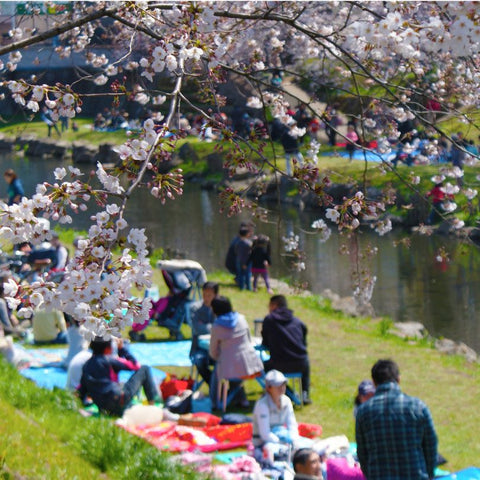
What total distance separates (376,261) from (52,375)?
11376mm

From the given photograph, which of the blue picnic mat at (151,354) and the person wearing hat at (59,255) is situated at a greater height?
the person wearing hat at (59,255)

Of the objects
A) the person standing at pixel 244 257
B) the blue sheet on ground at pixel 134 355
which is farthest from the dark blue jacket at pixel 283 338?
the person standing at pixel 244 257

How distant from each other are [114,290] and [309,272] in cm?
1522

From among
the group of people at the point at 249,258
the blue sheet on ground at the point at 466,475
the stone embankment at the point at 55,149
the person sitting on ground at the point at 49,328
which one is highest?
the stone embankment at the point at 55,149

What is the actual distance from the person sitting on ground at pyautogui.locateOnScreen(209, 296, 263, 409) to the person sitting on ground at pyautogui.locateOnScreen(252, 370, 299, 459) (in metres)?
1.11

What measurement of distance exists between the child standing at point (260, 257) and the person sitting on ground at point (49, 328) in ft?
13.9

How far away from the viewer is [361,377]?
33.0ft

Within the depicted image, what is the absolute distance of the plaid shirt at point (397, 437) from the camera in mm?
4988

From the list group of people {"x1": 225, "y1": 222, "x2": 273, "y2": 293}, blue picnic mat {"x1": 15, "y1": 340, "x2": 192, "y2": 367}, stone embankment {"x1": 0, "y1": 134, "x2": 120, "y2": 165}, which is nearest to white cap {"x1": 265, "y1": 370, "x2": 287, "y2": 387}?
blue picnic mat {"x1": 15, "y1": 340, "x2": 192, "y2": 367}

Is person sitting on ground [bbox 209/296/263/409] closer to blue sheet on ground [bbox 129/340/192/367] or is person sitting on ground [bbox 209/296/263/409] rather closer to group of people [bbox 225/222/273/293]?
blue sheet on ground [bbox 129/340/192/367]

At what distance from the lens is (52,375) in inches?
359

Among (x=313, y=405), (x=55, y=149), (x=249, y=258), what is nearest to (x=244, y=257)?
(x=249, y=258)

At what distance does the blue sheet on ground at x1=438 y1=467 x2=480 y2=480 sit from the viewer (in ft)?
21.5

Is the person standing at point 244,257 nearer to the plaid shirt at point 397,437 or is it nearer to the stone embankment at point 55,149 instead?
Answer: the plaid shirt at point 397,437
